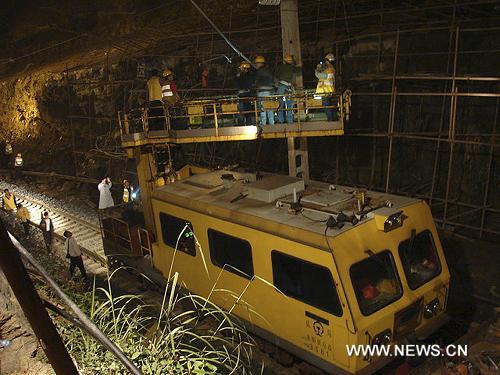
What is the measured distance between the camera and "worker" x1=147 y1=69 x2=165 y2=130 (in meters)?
10.4

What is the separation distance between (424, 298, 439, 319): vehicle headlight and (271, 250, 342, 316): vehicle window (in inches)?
71.4

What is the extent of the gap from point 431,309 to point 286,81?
606 cm

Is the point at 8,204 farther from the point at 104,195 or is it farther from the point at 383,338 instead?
the point at 383,338

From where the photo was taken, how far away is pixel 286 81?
1020 centimetres

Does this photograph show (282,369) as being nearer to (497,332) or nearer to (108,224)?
(497,332)

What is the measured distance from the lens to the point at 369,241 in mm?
6172

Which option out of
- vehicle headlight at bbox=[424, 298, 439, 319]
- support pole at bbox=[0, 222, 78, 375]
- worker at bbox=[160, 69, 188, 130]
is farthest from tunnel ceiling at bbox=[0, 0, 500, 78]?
support pole at bbox=[0, 222, 78, 375]

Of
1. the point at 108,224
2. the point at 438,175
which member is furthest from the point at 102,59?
the point at 438,175

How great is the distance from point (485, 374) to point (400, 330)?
4.11 feet

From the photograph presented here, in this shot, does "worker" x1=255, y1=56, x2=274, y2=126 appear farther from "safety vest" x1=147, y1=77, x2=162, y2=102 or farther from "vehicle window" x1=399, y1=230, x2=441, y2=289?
"vehicle window" x1=399, y1=230, x2=441, y2=289

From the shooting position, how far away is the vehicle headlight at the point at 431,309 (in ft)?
21.9

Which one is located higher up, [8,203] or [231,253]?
[231,253]

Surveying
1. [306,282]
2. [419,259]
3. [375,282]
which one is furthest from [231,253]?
[419,259]

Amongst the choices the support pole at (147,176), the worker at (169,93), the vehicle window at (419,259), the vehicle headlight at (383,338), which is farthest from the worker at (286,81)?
the vehicle headlight at (383,338)
